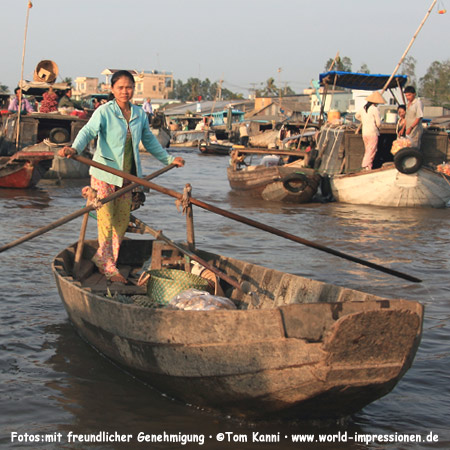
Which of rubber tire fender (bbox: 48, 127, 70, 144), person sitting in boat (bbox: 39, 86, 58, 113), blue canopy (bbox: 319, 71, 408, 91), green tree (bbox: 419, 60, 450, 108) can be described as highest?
green tree (bbox: 419, 60, 450, 108)

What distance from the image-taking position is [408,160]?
11844 mm

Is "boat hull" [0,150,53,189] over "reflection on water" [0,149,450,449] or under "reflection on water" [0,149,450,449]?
over

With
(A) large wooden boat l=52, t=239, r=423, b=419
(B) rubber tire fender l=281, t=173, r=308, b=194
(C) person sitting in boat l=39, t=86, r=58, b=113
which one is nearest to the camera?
(A) large wooden boat l=52, t=239, r=423, b=419

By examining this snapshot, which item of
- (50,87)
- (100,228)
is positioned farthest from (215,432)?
(50,87)

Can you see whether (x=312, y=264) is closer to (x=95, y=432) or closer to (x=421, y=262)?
(x=421, y=262)

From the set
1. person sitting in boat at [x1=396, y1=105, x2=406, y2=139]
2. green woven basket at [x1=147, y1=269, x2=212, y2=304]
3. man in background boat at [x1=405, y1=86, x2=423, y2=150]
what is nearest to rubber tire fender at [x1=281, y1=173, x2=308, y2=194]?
person sitting in boat at [x1=396, y1=105, x2=406, y2=139]

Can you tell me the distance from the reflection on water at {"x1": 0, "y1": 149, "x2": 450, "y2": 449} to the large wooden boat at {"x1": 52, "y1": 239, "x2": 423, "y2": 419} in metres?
0.22

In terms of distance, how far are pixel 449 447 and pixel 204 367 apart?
1.37 metres

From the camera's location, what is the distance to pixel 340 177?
13188 mm

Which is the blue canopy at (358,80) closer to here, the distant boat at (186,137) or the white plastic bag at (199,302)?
the white plastic bag at (199,302)

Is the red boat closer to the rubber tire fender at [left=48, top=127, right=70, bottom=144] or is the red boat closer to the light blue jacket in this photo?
the rubber tire fender at [left=48, top=127, right=70, bottom=144]

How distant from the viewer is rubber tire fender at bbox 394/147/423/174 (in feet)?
38.4

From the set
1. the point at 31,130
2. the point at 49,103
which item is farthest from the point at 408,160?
the point at 49,103

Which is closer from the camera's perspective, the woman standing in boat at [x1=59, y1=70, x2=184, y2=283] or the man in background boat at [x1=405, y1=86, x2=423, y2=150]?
the woman standing in boat at [x1=59, y1=70, x2=184, y2=283]
